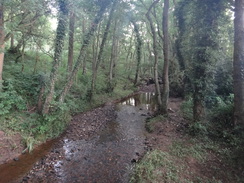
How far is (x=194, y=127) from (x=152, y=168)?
3344 mm

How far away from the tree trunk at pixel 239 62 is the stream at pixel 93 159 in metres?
4.19

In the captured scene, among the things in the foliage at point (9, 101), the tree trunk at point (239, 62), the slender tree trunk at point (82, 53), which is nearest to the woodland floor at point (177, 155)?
the foliage at point (9, 101)

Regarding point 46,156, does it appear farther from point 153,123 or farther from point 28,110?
point 153,123

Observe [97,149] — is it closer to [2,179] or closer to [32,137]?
[32,137]

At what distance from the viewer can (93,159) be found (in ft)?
19.1

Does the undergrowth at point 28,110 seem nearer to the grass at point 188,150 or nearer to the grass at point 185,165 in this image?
the grass at point 185,165

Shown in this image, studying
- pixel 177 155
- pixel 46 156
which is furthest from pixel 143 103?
pixel 46 156

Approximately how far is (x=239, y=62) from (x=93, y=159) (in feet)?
23.1

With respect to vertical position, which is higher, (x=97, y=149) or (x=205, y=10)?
(x=205, y=10)

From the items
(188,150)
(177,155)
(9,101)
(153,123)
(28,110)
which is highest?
(9,101)

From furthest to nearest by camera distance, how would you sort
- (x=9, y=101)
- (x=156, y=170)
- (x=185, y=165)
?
(x=9, y=101)
(x=185, y=165)
(x=156, y=170)

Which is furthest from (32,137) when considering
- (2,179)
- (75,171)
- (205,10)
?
(205,10)

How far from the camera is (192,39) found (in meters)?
7.86

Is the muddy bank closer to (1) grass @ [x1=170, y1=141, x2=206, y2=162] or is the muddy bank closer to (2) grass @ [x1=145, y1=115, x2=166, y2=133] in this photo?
(2) grass @ [x1=145, y1=115, x2=166, y2=133]
